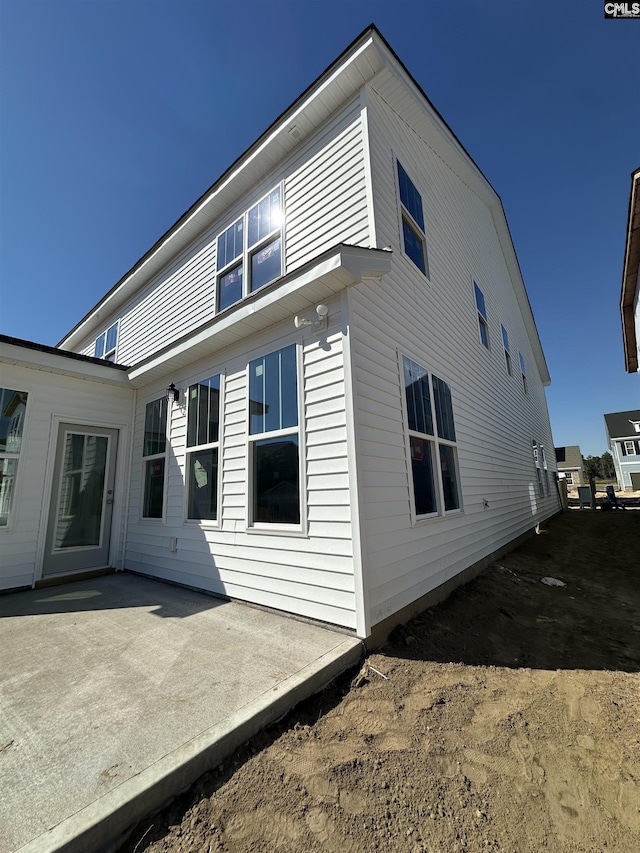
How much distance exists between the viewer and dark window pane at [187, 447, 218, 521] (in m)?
4.54

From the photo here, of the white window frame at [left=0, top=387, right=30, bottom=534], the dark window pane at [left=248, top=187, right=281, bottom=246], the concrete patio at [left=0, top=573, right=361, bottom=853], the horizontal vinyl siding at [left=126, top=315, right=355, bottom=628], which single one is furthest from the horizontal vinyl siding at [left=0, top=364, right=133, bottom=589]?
the dark window pane at [left=248, top=187, right=281, bottom=246]

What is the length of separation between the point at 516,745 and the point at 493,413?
724cm

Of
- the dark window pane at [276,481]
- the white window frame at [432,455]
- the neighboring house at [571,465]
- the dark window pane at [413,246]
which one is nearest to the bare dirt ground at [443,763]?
the white window frame at [432,455]

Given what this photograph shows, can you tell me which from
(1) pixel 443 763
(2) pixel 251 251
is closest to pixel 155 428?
(2) pixel 251 251

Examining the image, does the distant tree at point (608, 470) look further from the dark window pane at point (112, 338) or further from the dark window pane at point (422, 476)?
the dark window pane at point (112, 338)

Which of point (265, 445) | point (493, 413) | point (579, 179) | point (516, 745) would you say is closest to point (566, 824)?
point (516, 745)

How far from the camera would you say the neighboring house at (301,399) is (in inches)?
132

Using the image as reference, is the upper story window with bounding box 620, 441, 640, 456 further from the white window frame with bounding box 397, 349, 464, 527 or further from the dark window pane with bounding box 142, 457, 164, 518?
the dark window pane with bounding box 142, 457, 164, 518

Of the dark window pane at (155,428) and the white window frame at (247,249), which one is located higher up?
the white window frame at (247,249)

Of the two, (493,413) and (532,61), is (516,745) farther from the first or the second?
(532,61)

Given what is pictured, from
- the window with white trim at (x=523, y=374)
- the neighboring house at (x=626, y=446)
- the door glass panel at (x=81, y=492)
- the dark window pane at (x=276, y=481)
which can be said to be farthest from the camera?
the neighboring house at (x=626, y=446)

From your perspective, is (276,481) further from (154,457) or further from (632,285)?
(632,285)

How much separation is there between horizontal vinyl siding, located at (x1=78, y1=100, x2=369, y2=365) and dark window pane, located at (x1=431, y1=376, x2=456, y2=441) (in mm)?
2392

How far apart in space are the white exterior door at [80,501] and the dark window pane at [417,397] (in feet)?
16.7
